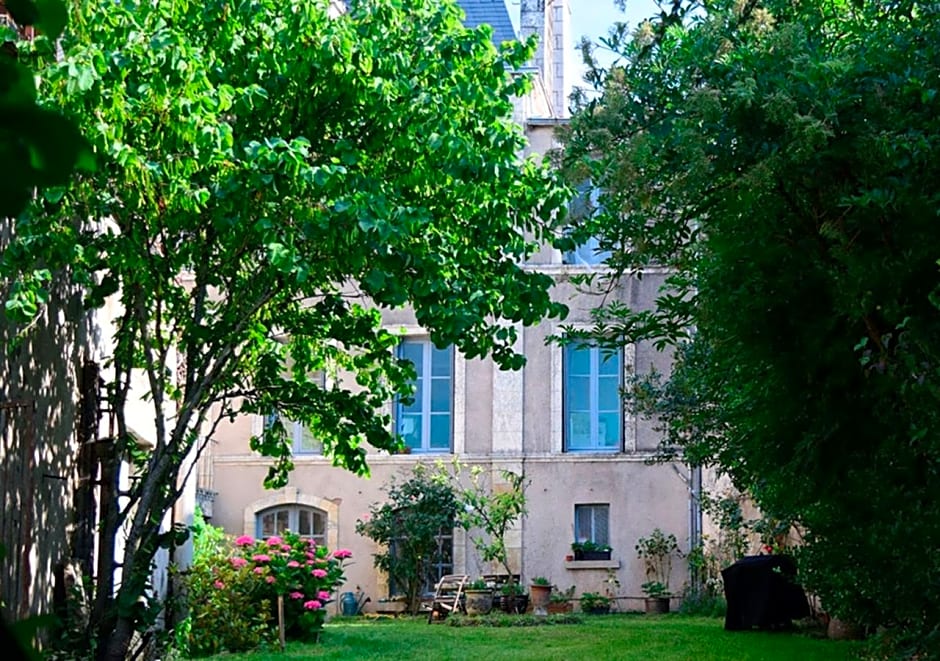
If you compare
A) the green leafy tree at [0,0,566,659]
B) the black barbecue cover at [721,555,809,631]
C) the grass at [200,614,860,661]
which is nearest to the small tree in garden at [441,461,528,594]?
the grass at [200,614,860,661]

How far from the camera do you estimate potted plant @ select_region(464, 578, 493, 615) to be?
2064 centimetres

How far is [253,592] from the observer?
48.4 feet

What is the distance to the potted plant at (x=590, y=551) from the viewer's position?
2280cm

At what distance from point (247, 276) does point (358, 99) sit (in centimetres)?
149

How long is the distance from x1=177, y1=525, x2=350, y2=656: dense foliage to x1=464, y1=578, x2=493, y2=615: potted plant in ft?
15.3

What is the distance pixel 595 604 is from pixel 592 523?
179 centimetres

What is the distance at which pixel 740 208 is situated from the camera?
6.15 meters

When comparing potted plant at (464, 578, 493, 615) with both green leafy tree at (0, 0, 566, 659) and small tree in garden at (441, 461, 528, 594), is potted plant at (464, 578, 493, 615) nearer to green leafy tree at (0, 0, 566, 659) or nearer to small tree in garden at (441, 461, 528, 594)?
small tree in garden at (441, 461, 528, 594)

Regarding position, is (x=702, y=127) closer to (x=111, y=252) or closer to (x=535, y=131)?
(x=111, y=252)

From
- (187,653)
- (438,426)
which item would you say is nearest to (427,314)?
(187,653)

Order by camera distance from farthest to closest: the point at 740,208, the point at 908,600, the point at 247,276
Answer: the point at 247,276, the point at 740,208, the point at 908,600

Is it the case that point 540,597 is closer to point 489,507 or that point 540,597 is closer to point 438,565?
point 489,507

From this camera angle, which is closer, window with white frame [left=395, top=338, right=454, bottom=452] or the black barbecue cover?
the black barbecue cover

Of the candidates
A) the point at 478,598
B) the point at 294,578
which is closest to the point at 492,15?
the point at 478,598
